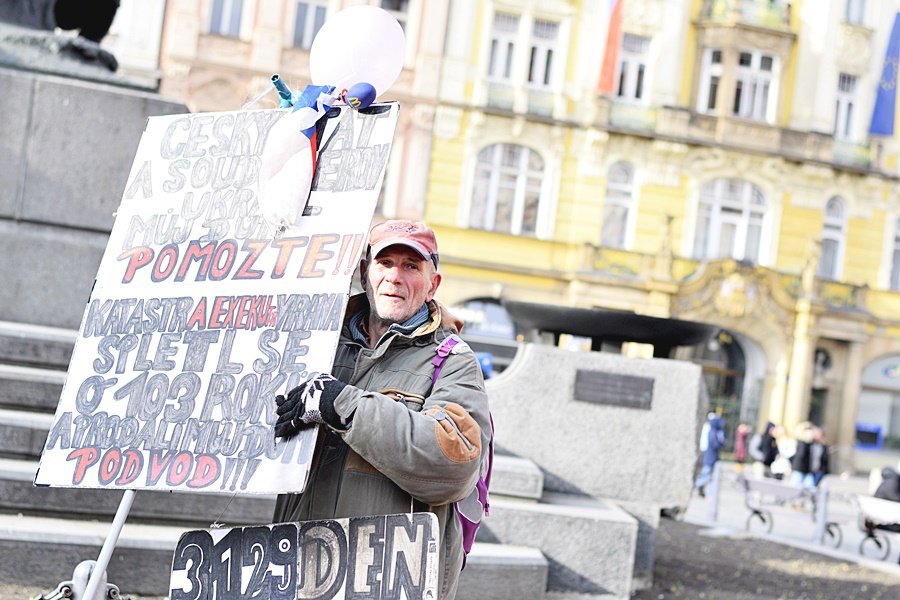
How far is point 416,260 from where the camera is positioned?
3.19 metres

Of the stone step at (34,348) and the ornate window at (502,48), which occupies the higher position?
the ornate window at (502,48)

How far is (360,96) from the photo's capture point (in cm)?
341

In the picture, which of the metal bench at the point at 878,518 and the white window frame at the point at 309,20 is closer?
the metal bench at the point at 878,518

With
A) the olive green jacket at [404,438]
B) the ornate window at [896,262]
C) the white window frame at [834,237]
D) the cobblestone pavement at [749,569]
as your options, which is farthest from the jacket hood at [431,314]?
the ornate window at [896,262]

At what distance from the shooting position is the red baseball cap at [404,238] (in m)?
3.13

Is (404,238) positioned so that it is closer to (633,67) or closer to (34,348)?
(34,348)

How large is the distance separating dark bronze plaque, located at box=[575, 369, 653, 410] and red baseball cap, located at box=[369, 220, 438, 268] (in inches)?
194

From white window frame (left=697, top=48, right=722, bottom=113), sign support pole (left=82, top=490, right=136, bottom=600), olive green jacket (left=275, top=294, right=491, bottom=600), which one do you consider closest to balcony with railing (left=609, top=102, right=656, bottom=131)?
white window frame (left=697, top=48, right=722, bottom=113)

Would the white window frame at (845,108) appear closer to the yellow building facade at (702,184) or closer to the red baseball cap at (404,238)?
the yellow building facade at (702,184)

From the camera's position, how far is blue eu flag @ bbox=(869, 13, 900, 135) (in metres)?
29.0

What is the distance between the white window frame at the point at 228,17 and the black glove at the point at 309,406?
25.7 m

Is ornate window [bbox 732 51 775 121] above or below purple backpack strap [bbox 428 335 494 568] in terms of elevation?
above

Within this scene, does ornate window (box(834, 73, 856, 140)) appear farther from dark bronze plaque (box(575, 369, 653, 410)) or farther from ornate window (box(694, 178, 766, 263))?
dark bronze plaque (box(575, 369, 653, 410))

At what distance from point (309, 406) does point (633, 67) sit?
27144 millimetres
